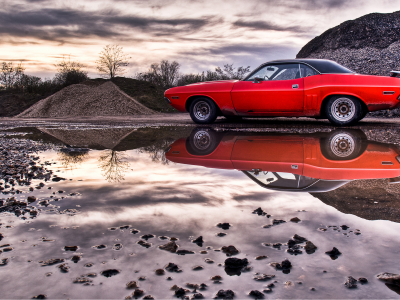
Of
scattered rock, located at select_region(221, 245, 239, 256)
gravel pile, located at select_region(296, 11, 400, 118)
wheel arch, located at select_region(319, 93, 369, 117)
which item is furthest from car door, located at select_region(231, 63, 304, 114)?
gravel pile, located at select_region(296, 11, 400, 118)

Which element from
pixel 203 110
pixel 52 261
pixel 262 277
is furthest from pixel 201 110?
pixel 262 277

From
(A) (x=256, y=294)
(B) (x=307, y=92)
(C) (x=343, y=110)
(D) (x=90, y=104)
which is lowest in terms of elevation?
(A) (x=256, y=294)

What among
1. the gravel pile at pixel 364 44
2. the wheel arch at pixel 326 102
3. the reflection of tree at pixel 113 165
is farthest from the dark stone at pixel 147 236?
the gravel pile at pixel 364 44

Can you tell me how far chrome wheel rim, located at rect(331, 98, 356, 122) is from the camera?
7.77m

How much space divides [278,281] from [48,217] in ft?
4.99

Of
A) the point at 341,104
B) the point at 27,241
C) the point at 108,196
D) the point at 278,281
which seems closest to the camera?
the point at 278,281

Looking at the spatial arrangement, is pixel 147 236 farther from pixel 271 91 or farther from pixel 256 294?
pixel 271 91

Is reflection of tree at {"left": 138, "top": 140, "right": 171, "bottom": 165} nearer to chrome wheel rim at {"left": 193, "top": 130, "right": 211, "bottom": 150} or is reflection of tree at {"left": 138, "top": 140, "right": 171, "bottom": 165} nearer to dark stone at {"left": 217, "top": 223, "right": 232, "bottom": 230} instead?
chrome wheel rim at {"left": 193, "top": 130, "right": 211, "bottom": 150}

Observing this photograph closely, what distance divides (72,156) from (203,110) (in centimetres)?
508

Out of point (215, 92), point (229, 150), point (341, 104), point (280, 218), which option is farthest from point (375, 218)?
point (215, 92)

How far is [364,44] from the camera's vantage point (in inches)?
925

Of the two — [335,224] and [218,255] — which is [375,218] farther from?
[218,255]

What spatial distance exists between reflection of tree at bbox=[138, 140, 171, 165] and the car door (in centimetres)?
307

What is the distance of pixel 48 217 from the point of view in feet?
7.27
